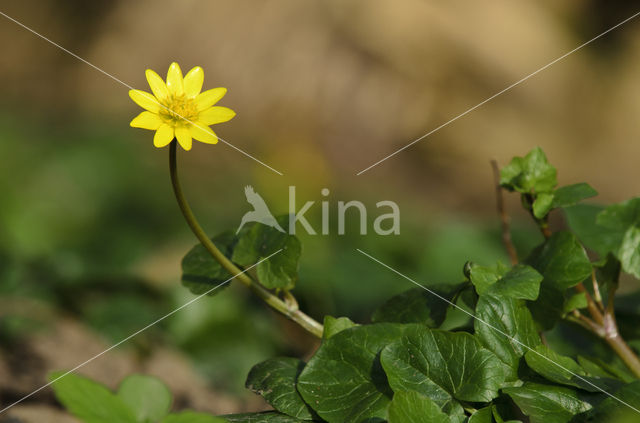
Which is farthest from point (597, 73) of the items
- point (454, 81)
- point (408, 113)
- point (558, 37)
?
point (408, 113)

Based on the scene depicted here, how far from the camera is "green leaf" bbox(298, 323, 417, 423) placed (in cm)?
71

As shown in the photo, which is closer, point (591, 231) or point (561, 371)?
point (561, 371)

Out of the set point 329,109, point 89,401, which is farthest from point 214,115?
point 329,109

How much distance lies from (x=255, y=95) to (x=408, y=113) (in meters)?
0.75

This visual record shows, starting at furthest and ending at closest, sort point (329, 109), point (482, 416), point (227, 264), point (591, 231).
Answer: point (329, 109), point (591, 231), point (227, 264), point (482, 416)

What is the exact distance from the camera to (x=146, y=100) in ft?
2.57

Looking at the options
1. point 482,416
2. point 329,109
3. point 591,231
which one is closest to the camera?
point 482,416

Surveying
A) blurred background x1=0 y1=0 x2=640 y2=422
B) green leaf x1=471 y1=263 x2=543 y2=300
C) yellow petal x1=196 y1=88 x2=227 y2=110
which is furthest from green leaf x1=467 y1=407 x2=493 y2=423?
blurred background x1=0 y1=0 x2=640 y2=422

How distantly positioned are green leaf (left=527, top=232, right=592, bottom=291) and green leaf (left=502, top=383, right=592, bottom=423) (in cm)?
14

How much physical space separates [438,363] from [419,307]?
0.13 metres

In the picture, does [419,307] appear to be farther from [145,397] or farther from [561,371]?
[145,397]

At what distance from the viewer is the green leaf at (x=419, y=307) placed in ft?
2.58

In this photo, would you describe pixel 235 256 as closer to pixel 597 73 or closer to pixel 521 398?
pixel 521 398

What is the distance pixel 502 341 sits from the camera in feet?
2.29
